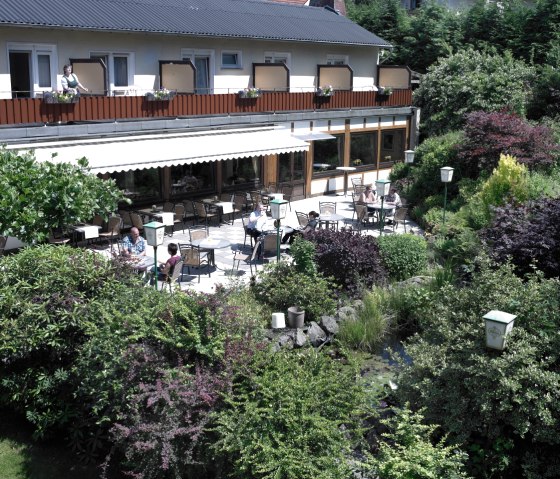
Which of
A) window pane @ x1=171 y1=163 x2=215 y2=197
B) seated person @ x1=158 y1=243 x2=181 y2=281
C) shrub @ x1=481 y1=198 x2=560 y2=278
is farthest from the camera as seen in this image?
window pane @ x1=171 y1=163 x2=215 y2=197

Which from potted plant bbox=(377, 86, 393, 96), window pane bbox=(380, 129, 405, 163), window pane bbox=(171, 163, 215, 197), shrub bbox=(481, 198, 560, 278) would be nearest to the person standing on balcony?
window pane bbox=(171, 163, 215, 197)

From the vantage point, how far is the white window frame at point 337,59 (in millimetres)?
30245

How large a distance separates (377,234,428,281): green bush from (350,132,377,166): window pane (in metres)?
12.9

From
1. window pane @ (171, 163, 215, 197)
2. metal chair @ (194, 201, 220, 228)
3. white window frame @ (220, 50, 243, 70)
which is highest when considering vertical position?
white window frame @ (220, 50, 243, 70)

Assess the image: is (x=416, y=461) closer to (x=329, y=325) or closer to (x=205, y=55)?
(x=329, y=325)

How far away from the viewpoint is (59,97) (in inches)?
720

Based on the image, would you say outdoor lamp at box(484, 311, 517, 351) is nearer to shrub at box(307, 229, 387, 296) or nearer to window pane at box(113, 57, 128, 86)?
shrub at box(307, 229, 387, 296)

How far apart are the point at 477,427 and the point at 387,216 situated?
13986 mm

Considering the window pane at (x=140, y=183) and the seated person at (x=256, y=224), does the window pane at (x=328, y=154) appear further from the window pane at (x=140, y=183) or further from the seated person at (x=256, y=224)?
the seated person at (x=256, y=224)

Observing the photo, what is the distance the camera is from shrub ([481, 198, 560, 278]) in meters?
12.6

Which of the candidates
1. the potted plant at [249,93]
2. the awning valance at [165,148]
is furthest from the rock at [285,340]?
the potted plant at [249,93]

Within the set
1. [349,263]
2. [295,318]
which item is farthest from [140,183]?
[295,318]

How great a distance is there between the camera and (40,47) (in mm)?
20188

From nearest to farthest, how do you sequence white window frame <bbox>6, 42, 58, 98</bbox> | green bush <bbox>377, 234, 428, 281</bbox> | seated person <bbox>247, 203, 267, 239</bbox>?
1. green bush <bbox>377, 234, 428, 281</bbox>
2. seated person <bbox>247, 203, 267, 239</bbox>
3. white window frame <bbox>6, 42, 58, 98</bbox>
